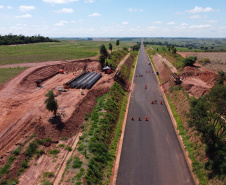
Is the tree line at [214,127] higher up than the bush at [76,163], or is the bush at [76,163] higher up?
the tree line at [214,127]

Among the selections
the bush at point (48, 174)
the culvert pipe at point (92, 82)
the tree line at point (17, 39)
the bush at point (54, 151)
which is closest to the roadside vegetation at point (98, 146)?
the bush at point (48, 174)

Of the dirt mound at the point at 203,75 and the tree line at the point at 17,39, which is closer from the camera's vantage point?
the dirt mound at the point at 203,75

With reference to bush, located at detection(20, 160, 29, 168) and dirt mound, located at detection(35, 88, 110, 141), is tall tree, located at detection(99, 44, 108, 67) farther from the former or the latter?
bush, located at detection(20, 160, 29, 168)

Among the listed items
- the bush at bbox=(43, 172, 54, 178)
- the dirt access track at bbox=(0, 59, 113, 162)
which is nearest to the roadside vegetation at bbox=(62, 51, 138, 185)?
the bush at bbox=(43, 172, 54, 178)

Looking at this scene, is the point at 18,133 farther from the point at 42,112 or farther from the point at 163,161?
the point at 163,161

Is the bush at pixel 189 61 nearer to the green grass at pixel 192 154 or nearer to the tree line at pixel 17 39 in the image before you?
the green grass at pixel 192 154

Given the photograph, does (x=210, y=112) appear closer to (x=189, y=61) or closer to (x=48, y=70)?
(x=189, y=61)

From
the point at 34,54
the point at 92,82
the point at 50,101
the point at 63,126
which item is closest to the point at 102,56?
the point at 92,82
